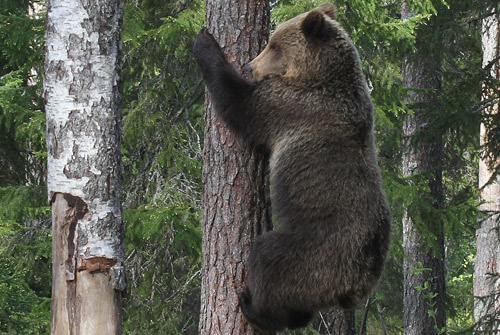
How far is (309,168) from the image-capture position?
422 centimetres

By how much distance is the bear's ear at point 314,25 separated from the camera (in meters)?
4.41

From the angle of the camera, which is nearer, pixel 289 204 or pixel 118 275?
pixel 118 275

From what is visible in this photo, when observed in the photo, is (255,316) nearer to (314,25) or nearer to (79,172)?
(79,172)

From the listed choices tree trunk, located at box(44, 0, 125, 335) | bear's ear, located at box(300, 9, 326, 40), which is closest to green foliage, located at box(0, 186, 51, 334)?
tree trunk, located at box(44, 0, 125, 335)

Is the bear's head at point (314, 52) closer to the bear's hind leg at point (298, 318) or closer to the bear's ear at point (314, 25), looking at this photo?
the bear's ear at point (314, 25)

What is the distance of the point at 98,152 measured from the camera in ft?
12.5

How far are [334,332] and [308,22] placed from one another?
545cm

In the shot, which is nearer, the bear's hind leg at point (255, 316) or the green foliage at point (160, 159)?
the bear's hind leg at point (255, 316)

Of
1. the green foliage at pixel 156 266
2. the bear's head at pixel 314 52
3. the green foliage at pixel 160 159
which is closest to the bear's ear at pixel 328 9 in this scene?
the bear's head at pixel 314 52

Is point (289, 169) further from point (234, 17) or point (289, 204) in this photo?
point (234, 17)

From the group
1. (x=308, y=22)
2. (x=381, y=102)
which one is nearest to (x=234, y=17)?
(x=308, y=22)

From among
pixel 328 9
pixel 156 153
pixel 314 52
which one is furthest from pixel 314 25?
pixel 156 153

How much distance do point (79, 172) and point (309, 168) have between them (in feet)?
4.99

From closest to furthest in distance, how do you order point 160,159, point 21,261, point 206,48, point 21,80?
point 206,48 → point 160,159 → point 21,80 → point 21,261
